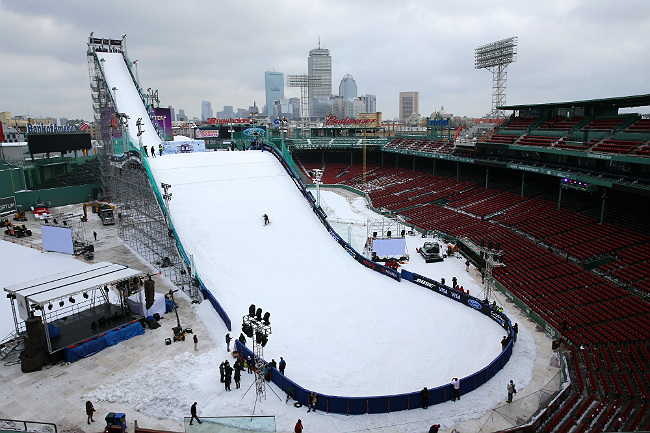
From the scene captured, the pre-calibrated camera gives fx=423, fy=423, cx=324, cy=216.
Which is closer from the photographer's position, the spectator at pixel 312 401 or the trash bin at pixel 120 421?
the trash bin at pixel 120 421

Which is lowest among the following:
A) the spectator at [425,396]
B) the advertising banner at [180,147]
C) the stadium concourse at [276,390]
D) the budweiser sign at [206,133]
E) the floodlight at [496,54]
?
the stadium concourse at [276,390]

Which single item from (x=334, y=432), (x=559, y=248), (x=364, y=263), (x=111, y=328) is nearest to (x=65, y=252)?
(x=111, y=328)

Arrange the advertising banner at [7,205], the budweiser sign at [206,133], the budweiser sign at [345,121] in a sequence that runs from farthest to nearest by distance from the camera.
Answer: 1. the budweiser sign at [345,121]
2. the budweiser sign at [206,133]
3. the advertising banner at [7,205]

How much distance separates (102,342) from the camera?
61.4 ft

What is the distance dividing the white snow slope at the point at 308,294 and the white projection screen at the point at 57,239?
828cm

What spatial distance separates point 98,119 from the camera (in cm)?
4744

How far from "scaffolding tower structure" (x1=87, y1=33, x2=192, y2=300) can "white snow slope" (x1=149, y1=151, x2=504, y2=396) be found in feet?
4.27

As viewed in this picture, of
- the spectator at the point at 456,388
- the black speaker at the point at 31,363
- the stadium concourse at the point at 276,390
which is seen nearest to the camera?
the stadium concourse at the point at 276,390

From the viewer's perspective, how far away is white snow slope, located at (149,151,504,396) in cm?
1712

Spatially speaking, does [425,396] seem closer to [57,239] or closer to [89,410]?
[89,410]

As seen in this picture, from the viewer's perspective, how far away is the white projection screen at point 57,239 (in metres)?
32.9

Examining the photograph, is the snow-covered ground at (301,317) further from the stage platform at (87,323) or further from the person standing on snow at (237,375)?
the stage platform at (87,323)

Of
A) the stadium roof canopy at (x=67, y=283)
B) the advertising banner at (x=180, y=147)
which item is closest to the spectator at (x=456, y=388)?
the stadium roof canopy at (x=67, y=283)

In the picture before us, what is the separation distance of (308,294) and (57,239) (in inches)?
885
